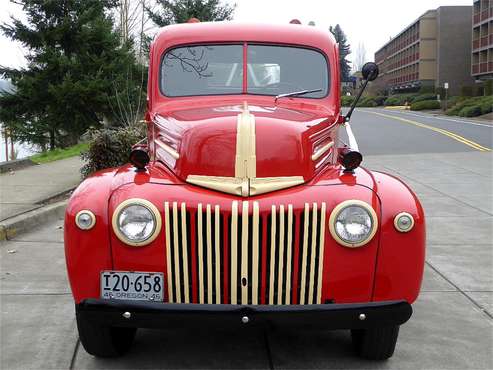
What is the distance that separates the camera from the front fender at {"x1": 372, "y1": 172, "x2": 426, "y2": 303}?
3096 millimetres

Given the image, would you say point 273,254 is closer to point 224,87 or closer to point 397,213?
point 397,213

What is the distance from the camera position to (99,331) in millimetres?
3395

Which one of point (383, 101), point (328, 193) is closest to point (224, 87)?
point (328, 193)

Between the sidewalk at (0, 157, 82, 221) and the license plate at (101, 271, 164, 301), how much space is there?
4337 mm

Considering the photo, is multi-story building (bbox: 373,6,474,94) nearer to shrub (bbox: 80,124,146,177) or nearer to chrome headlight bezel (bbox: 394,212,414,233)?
shrub (bbox: 80,124,146,177)

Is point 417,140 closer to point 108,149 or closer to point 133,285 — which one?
point 108,149

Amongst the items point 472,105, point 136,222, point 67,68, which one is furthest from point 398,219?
point 472,105

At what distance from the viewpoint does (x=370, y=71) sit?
4.59m

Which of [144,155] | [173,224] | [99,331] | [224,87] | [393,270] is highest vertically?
[224,87]

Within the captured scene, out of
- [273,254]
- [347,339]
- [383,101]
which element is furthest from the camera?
[383,101]

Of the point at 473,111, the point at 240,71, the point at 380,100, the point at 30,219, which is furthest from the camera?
the point at 380,100

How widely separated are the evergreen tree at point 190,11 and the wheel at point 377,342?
19410 millimetres

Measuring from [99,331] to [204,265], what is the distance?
84cm

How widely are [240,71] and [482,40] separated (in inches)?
2375
